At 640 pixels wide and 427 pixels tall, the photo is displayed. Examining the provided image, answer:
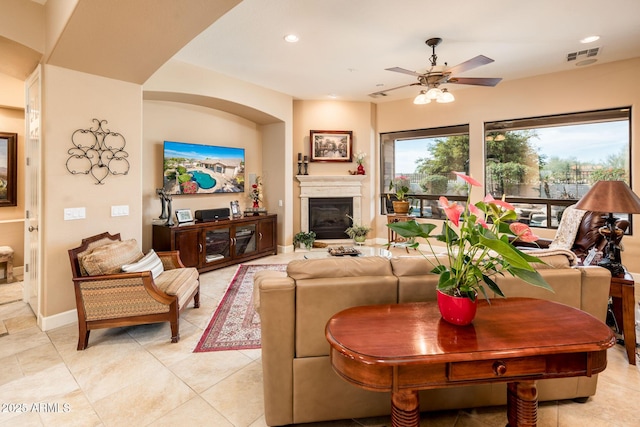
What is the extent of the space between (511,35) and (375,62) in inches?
66.7

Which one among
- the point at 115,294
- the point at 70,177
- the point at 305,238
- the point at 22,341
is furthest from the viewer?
the point at 305,238

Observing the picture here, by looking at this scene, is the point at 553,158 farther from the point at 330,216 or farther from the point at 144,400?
A: the point at 144,400

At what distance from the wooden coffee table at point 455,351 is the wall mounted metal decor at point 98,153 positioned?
10.3 ft

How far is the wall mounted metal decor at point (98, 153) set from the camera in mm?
3139

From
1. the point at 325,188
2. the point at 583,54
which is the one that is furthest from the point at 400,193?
the point at 583,54

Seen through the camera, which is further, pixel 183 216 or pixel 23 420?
pixel 183 216

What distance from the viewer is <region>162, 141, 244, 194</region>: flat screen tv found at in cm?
498

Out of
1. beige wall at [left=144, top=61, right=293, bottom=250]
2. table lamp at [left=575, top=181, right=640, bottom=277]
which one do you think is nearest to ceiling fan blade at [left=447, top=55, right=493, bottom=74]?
table lamp at [left=575, top=181, right=640, bottom=277]

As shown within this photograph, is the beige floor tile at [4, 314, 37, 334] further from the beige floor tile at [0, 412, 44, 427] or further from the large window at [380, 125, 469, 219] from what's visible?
the large window at [380, 125, 469, 219]

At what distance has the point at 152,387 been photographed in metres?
2.16

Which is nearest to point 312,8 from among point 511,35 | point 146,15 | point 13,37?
point 146,15

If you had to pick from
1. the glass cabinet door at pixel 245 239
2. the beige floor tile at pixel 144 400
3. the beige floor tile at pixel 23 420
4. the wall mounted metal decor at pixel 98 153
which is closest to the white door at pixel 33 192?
the wall mounted metal decor at pixel 98 153

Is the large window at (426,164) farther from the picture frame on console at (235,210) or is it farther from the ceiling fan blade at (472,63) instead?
the picture frame on console at (235,210)

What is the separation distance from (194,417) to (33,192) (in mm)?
3043
